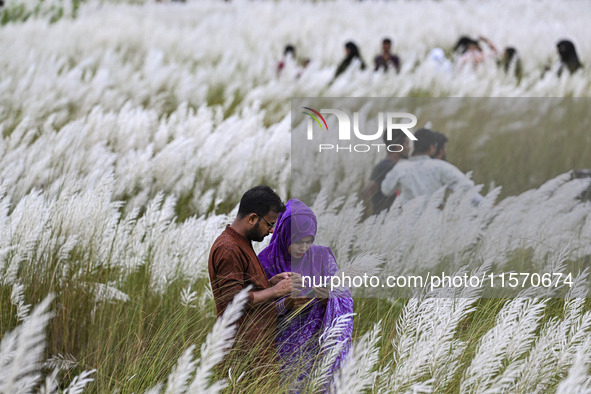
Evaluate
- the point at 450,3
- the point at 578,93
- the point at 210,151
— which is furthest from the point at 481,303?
the point at 450,3

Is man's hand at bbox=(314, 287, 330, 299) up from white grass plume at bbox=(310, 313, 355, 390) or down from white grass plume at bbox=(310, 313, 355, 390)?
up

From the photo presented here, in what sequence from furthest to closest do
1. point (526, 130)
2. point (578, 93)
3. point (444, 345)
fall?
1. point (578, 93)
2. point (526, 130)
3. point (444, 345)

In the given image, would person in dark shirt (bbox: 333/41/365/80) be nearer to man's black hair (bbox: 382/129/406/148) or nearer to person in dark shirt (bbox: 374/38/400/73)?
person in dark shirt (bbox: 374/38/400/73)

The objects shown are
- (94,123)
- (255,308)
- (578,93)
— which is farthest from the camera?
(578,93)

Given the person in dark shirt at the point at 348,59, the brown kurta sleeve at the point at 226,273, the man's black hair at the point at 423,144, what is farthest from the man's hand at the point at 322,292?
the person in dark shirt at the point at 348,59

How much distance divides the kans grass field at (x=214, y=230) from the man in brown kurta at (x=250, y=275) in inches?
4.3

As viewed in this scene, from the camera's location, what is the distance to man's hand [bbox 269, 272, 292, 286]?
2771 mm

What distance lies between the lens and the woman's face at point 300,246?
2760mm

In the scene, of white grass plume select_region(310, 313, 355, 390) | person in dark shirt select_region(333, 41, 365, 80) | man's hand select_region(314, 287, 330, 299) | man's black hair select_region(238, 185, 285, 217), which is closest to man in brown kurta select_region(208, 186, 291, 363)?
man's black hair select_region(238, 185, 285, 217)

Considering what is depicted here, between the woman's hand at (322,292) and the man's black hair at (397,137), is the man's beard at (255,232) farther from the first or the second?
the man's black hair at (397,137)

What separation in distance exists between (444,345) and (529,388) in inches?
14.7

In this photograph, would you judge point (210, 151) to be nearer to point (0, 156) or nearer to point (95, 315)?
point (0, 156)

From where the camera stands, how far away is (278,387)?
8.79 feet

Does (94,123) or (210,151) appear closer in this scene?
(210,151)
